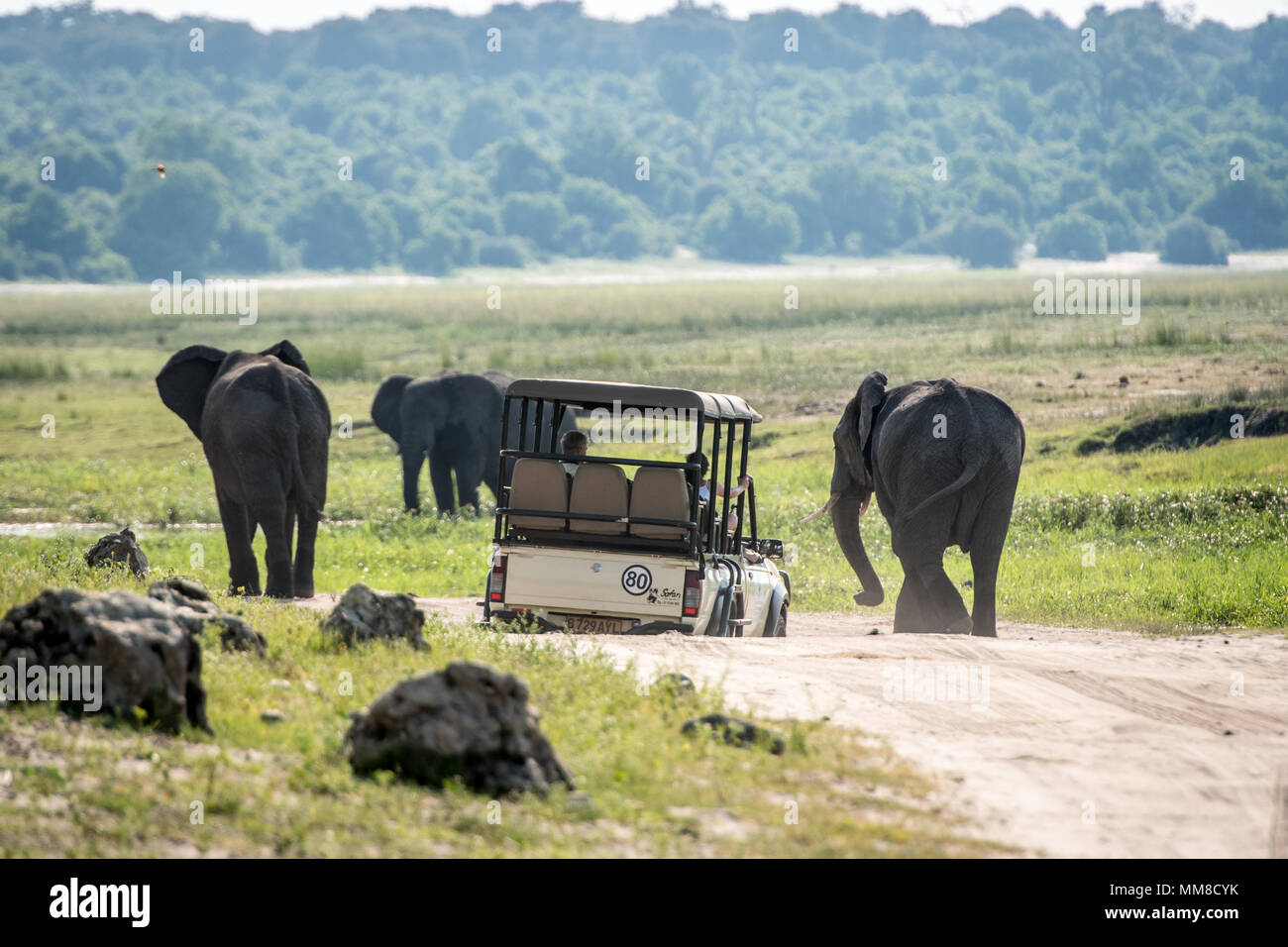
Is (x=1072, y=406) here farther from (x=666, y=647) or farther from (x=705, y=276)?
(x=705, y=276)

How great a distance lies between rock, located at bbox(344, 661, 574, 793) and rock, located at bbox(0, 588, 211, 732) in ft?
3.38

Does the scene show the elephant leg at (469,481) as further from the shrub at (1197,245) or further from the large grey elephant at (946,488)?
the shrub at (1197,245)

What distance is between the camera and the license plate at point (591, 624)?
11500 mm

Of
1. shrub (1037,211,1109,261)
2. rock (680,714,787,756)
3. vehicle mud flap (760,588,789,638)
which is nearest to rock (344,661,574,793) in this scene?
rock (680,714,787,756)

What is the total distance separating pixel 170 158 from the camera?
544 feet

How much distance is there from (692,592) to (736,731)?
3182 mm

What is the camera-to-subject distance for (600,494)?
11.6 metres

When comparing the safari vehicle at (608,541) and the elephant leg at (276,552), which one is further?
the elephant leg at (276,552)

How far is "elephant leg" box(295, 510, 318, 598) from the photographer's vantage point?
52.6 feet

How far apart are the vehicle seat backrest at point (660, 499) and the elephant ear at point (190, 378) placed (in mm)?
7373

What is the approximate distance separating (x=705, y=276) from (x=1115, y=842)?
6029 inches

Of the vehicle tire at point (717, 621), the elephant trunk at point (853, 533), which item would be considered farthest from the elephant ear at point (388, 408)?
the vehicle tire at point (717, 621)

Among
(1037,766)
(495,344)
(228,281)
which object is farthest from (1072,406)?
(228,281)

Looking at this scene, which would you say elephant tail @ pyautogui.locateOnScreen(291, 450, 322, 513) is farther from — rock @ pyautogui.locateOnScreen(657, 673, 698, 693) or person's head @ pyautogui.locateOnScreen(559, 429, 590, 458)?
rock @ pyautogui.locateOnScreen(657, 673, 698, 693)
